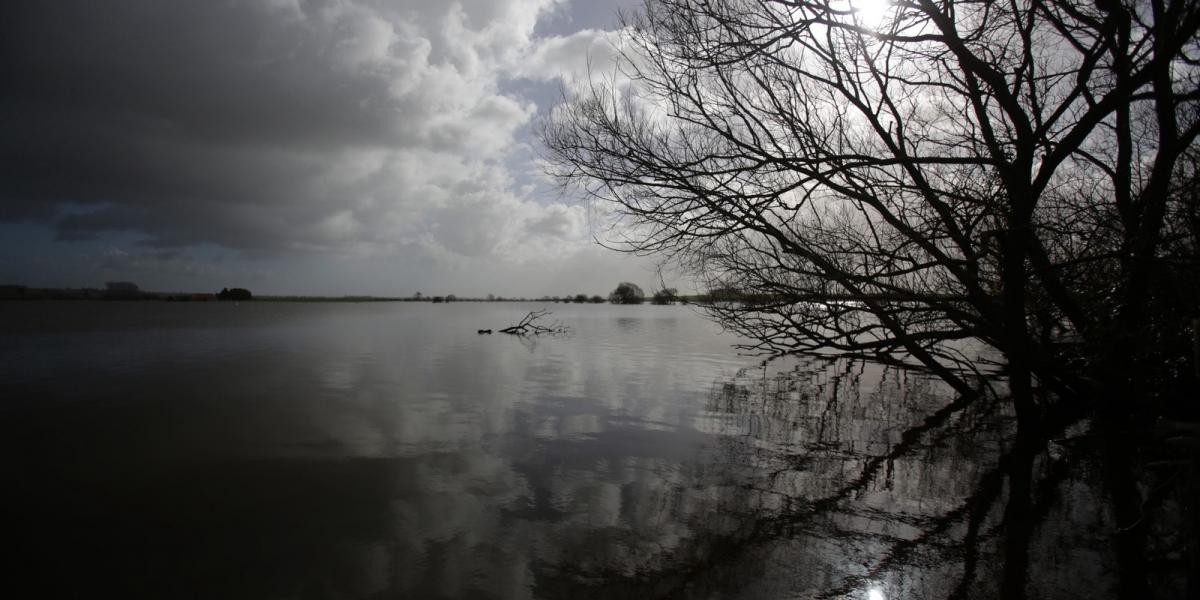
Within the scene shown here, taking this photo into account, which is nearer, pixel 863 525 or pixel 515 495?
pixel 863 525

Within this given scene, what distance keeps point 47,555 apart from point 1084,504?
9246mm

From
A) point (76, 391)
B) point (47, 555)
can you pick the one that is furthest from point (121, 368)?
point (47, 555)

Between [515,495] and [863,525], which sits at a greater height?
[863,525]

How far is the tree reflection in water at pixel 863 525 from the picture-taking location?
4223 millimetres

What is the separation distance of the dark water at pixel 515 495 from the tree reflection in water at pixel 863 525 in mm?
27

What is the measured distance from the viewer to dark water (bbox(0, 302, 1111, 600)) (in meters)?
4.35

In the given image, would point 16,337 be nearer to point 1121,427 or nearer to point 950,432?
point 950,432

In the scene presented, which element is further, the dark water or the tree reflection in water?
the dark water

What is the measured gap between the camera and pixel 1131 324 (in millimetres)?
7797

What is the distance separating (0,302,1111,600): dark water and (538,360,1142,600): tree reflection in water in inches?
1.1

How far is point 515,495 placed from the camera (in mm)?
6133

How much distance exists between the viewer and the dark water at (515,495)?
435 cm

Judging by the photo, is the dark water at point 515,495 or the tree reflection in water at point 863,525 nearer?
the tree reflection in water at point 863,525

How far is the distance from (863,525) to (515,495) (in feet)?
10.9
